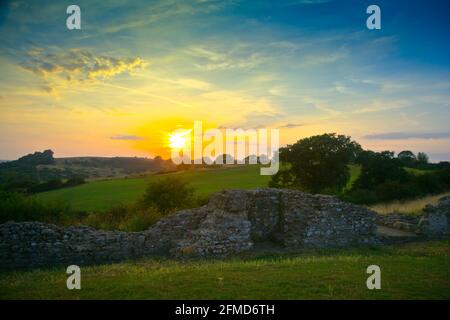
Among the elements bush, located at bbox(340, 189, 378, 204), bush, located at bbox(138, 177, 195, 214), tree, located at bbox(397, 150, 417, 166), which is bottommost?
bush, located at bbox(340, 189, 378, 204)

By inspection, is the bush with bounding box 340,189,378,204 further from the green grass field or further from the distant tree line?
the green grass field

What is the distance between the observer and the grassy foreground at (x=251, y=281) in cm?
967

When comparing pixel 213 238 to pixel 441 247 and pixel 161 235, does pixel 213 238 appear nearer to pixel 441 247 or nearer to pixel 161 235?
pixel 161 235

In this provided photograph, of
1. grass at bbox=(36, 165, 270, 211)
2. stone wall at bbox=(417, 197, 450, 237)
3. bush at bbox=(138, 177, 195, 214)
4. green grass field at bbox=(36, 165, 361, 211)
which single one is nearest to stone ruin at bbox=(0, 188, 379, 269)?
stone wall at bbox=(417, 197, 450, 237)

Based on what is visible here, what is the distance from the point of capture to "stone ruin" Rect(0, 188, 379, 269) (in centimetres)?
1552

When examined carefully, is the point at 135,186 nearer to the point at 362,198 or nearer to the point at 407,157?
the point at 362,198

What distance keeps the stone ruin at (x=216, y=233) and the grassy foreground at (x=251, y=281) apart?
5.13ft

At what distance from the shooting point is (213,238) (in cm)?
1666

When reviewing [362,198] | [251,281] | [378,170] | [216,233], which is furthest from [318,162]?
[251,281]

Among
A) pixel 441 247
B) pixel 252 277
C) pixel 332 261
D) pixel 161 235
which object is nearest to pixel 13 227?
pixel 161 235

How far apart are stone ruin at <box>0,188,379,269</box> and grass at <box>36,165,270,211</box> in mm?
21468

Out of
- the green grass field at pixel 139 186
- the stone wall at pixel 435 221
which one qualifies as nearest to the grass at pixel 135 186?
the green grass field at pixel 139 186

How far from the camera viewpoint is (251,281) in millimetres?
10867
